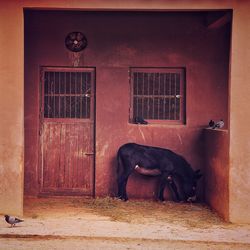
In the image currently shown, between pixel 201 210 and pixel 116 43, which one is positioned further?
pixel 116 43

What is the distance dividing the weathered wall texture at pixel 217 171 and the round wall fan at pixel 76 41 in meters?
3.03

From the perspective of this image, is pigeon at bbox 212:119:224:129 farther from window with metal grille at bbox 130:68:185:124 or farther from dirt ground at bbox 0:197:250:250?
dirt ground at bbox 0:197:250:250

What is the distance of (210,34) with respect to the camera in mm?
12500

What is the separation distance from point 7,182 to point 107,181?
8.94ft

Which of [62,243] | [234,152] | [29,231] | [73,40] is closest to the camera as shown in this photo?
[62,243]

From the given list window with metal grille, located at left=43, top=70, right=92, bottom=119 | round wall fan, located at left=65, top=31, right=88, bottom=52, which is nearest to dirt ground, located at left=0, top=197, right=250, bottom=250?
window with metal grille, located at left=43, top=70, right=92, bottom=119

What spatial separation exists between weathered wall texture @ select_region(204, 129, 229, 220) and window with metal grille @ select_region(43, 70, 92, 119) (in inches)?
101

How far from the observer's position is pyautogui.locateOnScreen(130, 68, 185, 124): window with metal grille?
41.2 ft

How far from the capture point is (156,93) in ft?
41.2

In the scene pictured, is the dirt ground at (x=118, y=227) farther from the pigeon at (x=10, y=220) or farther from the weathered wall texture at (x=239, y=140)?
the weathered wall texture at (x=239, y=140)

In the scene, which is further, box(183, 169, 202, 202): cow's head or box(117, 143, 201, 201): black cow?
box(183, 169, 202, 202): cow's head

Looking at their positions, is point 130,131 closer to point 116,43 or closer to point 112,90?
point 112,90

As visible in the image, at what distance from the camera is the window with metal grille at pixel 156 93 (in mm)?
12562

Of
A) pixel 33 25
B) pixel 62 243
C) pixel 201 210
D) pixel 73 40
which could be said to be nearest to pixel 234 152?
pixel 201 210
